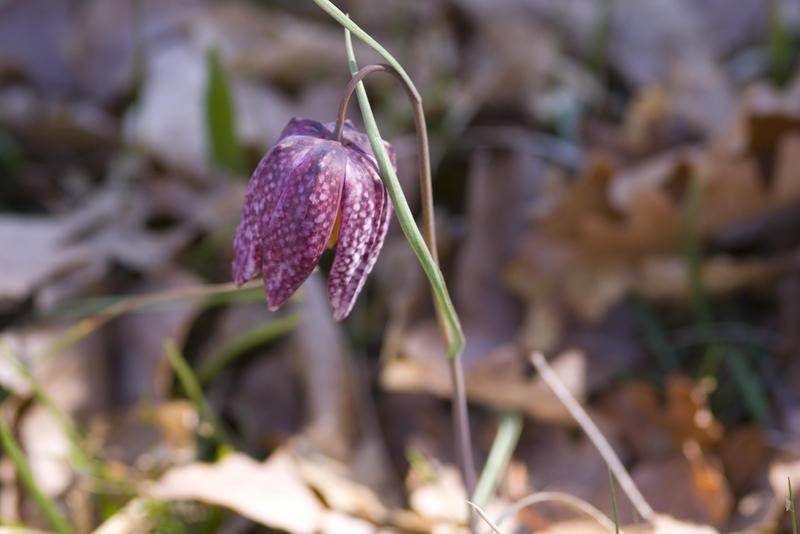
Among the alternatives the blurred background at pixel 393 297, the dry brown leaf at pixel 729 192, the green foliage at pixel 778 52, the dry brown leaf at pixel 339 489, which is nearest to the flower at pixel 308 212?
the blurred background at pixel 393 297

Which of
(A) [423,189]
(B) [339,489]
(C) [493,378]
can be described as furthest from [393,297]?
(A) [423,189]

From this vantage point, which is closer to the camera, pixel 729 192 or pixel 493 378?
pixel 493 378

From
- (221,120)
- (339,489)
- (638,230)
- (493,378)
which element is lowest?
(339,489)

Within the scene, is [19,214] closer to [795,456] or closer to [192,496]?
[192,496]

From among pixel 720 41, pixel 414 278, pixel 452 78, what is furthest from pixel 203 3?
pixel 720 41

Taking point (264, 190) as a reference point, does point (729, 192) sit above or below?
below

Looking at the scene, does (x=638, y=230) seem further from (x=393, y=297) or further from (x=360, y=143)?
(x=360, y=143)
